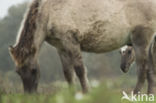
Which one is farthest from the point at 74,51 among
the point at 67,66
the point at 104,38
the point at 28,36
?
the point at 28,36

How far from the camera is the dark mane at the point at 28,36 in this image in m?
5.53

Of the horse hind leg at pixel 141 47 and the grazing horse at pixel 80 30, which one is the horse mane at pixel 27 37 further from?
the horse hind leg at pixel 141 47

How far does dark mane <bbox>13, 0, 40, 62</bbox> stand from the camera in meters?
5.53

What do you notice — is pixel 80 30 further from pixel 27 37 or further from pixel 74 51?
pixel 27 37

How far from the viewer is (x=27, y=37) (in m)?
5.91

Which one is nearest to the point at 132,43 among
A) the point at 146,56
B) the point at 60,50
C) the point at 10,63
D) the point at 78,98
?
the point at 146,56

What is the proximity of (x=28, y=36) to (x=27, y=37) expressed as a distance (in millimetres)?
48

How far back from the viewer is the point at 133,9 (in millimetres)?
7492

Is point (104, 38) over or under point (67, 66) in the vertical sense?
over

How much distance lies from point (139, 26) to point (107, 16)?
80 cm

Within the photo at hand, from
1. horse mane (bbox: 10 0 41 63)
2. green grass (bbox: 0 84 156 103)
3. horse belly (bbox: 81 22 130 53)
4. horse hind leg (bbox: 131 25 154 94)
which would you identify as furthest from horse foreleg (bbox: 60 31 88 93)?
green grass (bbox: 0 84 156 103)

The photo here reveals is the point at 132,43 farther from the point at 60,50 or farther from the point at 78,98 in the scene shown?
the point at 78,98

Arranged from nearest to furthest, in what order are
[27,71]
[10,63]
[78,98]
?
[78,98], [27,71], [10,63]

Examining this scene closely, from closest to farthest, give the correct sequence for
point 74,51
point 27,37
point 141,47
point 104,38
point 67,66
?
point 27,37
point 74,51
point 104,38
point 67,66
point 141,47
